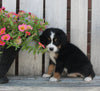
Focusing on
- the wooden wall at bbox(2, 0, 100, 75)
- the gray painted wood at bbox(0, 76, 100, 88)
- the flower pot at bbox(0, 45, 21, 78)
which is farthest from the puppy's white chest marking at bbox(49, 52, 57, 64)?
the flower pot at bbox(0, 45, 21, 78)

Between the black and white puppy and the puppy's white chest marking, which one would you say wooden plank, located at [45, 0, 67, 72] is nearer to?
the black and white puppy

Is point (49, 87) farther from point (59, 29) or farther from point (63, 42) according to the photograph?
point (59, 29)

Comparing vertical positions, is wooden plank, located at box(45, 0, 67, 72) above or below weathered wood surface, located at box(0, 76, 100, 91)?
above

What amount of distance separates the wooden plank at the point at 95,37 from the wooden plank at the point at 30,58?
0.63 meters

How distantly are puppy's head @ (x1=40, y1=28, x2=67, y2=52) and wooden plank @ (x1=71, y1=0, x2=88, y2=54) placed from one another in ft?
0.87

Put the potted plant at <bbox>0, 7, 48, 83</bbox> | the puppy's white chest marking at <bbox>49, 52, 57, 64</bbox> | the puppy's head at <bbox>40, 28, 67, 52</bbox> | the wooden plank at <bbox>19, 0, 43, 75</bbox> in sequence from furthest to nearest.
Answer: the wooden plank at <bbox>19, 0, 43, 75</bbox>, the puppy's white chest marking at <bbox>49, 52, 57, 64</bbox>, the puppy's head at <bbox>40, 28, 67, 52</bbox>, the potted plant at <bbox>0, 7, 48, 83</bbox>

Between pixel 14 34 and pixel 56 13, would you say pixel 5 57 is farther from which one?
pixel 56 13

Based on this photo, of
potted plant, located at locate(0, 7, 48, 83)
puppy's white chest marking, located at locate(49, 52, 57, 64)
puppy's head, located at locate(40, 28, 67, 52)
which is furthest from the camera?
puppy's white chest marking, located at locate(49, 52, 57, 64)

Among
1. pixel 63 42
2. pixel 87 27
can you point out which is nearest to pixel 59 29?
pixel 63 42

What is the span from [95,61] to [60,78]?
493 mm

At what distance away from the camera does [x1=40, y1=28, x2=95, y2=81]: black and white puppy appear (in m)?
2.03

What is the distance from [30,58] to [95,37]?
0.82 metres

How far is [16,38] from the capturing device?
1.85 meters

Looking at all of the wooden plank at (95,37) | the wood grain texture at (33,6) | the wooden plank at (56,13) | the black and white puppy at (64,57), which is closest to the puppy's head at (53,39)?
the black and white puppy at (64,57)
